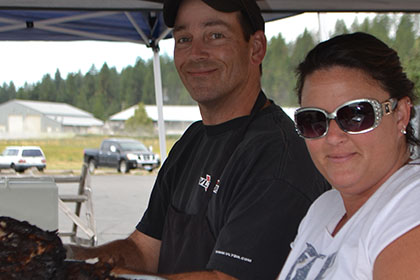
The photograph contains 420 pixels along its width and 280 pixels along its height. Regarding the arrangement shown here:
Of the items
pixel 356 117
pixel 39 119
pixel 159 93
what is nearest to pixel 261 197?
pixel 356 117

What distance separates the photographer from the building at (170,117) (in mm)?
12916

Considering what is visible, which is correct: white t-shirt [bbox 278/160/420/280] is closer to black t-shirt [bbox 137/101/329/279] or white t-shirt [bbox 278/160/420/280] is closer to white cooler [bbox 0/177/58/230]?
black t-shirt [bbox 137/101/329/279]

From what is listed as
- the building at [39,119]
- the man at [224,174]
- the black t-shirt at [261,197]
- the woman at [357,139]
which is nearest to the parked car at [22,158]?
the building at [39,119]

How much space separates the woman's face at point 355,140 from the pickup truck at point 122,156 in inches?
661

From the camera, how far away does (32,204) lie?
2002mm

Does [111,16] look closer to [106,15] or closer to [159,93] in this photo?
[106,15]

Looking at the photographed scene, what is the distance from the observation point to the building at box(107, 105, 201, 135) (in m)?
12.9

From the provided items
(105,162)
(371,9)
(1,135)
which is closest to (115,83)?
(105,162)

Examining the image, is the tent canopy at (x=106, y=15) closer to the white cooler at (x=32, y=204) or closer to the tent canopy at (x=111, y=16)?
the tent canopy at (x=111, y=16)

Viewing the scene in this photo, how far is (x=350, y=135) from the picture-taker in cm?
112

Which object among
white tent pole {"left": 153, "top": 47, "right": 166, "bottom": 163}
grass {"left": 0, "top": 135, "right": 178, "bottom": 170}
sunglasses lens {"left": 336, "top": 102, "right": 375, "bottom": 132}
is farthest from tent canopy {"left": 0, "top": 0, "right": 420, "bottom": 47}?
grass {"left": 0, "top": 135, "right": 178, "bottom": 170}

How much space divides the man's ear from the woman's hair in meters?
0.69

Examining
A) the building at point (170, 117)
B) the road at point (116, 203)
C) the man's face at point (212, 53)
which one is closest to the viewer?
the man's face at point (212, 53)

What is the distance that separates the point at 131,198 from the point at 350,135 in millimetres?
12269
